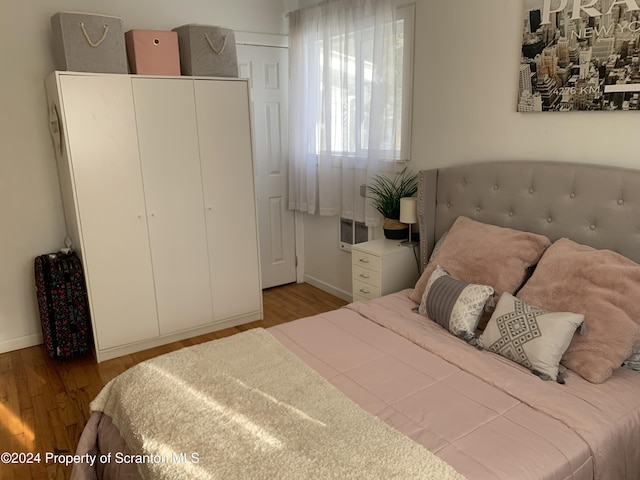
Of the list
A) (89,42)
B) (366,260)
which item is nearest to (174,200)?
(89,42)

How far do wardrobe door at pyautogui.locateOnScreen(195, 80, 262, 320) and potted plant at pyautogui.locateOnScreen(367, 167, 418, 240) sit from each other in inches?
37.9

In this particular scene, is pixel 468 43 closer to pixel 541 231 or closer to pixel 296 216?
pixel 541 231

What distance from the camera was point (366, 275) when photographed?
3049 mm

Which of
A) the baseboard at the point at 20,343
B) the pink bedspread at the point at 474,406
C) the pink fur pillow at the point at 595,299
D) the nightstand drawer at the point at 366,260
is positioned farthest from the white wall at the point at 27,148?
the pink fur pillow at the point at 595,299

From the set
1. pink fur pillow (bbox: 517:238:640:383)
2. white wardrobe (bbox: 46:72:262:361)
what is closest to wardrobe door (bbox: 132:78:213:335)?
white wardrobe (bbox: 46:72:262:361)

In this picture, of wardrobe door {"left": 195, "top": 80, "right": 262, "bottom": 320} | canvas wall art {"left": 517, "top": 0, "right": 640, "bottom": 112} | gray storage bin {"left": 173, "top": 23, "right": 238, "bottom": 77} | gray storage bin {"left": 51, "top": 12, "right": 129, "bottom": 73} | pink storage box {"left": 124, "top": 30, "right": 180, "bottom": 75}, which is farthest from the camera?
wardrobe door {"left": 195, "top": 80, "right": 262, "bottom": 320}

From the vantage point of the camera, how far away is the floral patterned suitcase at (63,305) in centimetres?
306

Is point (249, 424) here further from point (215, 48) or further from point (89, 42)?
point (215, 48)

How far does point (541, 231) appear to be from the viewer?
7.77ft

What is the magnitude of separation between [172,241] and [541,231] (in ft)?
7.41

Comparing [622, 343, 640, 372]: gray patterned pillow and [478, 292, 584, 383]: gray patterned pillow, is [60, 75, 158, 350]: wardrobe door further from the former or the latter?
[622, 343, 640, 372]: gray patterned pillow

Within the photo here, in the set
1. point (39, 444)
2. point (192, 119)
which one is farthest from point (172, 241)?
point (39, 444)

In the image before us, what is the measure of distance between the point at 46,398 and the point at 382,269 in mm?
2062

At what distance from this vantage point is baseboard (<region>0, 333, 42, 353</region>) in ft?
10.9
